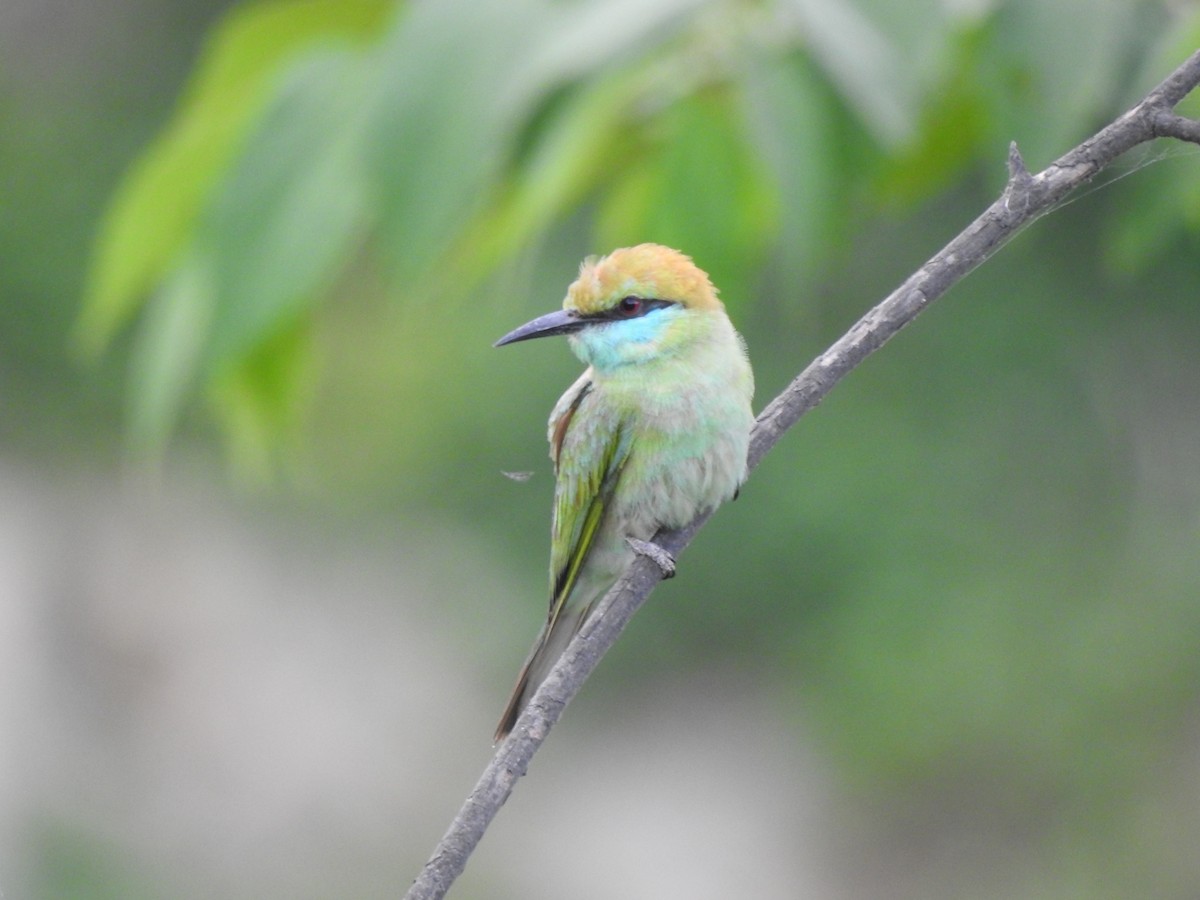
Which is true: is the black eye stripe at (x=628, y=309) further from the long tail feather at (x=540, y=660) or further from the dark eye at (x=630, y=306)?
the long tail feather at (x=540, y=660)

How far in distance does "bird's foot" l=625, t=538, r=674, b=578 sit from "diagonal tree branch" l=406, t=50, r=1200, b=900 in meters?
0.08

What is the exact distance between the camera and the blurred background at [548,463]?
890 mm

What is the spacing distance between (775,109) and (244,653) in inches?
127

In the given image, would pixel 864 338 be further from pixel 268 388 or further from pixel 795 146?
pixel 268 388

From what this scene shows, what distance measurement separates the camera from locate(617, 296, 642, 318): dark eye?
108 centimetres

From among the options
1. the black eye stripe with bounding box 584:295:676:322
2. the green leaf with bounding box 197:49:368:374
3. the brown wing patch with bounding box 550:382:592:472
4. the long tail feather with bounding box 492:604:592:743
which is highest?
the black eye stripe with bounding box 584:295:676:322

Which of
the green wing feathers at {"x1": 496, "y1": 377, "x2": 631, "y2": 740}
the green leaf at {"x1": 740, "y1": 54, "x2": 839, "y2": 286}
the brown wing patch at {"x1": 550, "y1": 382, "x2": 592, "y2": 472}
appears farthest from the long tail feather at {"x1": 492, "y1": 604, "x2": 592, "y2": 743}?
the green leaf at {"x1": 740, "y1": 54, "x2": 839, "y2": 286}

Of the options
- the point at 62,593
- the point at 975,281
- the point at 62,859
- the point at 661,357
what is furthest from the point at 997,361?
the point at 62,593

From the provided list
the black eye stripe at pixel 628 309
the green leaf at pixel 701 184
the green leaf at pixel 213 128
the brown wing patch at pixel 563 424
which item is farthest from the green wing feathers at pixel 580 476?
the green leaf at pixel 213 128

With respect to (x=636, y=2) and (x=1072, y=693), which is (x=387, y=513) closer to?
(x=1072, y=693)

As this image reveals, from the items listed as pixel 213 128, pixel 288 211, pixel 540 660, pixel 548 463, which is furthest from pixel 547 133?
pixel 548 463

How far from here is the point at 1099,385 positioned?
2346 millimetres

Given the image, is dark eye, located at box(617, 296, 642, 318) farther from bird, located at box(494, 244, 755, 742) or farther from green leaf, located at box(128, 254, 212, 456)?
green leaf, located at box(128, 254, 212, 456)

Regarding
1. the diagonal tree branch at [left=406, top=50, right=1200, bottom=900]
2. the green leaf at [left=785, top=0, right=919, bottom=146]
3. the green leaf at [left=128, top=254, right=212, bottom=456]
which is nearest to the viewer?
the diagonal tree branch at [left=406, top=50, right=1200, bottom=900]
